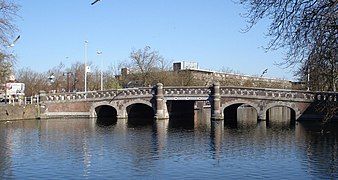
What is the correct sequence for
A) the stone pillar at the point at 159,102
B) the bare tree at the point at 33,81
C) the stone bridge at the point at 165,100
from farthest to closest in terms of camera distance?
1. the bare tree at the point at 33,81
2. the stone pillar at the point at 159,102
3. the stone bridge at the point at 165,100

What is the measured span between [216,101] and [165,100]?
670cm

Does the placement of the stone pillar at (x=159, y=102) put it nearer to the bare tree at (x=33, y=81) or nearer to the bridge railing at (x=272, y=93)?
the bridge railing at (x=272, y=93)

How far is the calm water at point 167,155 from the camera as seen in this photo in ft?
71.1

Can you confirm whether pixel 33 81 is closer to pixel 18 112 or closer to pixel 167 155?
pixel 18 112

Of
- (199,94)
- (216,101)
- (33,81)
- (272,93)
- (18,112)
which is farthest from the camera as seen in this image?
(33,81)

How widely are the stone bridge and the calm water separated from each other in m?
13.0

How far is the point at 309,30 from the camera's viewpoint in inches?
527

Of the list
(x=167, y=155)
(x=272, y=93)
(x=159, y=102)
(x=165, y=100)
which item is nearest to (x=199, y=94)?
(x=165, y=100)

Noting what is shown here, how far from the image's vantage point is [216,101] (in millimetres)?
53938

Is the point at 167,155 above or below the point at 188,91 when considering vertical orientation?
below

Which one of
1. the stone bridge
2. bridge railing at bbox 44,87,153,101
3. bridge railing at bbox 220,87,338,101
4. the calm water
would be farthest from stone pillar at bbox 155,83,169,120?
the calm water

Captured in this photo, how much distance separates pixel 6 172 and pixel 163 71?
193 ft

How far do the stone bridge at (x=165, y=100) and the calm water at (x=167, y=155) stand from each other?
1303 cm

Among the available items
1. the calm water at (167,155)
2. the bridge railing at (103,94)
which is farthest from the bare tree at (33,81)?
the calm water at (167,155)
